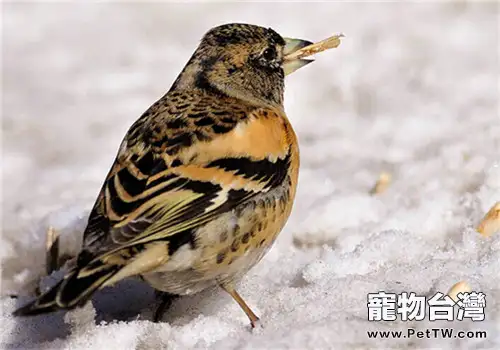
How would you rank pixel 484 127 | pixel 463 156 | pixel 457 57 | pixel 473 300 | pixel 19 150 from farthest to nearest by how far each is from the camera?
pixel 457 57 < pixel 19 150 < pixel 484 127 < pixel 463 156 < pixel 473 300

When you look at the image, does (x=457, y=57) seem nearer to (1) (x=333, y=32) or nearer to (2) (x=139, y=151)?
(1) (x=333, y=32)

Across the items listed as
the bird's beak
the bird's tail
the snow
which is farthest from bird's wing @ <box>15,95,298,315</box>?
the bird's beak

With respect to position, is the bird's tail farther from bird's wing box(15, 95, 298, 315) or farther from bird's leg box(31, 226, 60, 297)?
bird's leg box(31, 226, 60, 297)

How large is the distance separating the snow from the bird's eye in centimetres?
76

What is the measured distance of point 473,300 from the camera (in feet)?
10.1

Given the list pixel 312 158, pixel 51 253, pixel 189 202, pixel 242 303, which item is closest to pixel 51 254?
pixel 51 253

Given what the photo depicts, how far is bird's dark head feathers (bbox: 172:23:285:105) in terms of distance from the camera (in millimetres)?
3791

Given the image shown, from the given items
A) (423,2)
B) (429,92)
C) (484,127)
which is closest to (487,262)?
(484,127)

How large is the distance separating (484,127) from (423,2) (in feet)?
7.21

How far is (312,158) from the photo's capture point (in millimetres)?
5066

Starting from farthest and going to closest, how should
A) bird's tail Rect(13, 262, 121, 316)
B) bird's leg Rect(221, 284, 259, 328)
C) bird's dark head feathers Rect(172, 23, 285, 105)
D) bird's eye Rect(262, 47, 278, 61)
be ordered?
1. bird's eye Rect(262, 47, 278, 61)
2. bird's dark head feathers Rect(172, 23, 285, 105)
3. bird's leg Rect(221, 284, 259, 328)
4. bird's tail Rect(13, 262, 121, 316)

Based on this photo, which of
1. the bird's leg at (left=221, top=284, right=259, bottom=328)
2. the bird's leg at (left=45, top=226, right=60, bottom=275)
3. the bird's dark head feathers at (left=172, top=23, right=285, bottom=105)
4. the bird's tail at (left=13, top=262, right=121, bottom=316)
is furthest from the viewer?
the bird's leg at (left=45, top=226, right=60, bottom=275)

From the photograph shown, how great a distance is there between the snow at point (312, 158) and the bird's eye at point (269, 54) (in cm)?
76

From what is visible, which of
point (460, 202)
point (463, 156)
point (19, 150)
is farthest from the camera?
point (19, 150)
